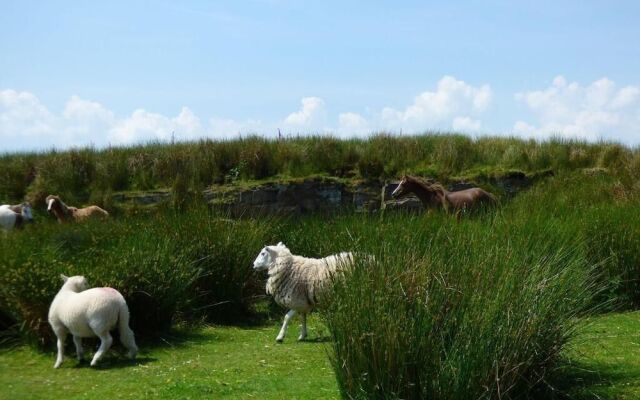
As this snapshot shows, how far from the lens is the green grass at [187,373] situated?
8.41m

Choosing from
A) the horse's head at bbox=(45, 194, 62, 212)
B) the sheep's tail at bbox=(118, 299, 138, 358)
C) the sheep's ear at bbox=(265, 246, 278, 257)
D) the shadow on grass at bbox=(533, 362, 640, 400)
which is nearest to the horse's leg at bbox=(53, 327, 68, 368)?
the sheep's tail at bbox=(118, 299, 138, 358)

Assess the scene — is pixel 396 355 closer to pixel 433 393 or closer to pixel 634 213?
pixel 433 393

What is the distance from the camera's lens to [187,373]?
9.34 metres

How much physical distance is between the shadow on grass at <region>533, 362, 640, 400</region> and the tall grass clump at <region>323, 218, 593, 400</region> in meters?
0.24

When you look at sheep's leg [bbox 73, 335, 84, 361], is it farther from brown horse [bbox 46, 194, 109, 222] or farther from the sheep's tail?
brown horse [bbox 46, 194, 109, 222]

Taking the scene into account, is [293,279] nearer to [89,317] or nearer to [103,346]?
[103,346]

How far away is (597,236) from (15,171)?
1582cm

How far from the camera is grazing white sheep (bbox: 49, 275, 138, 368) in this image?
966 cm

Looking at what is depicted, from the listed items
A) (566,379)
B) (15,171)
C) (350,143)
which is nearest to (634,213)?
(566,379)

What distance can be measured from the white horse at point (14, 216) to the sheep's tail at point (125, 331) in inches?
348

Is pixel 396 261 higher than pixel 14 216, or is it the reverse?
pixel 396 261

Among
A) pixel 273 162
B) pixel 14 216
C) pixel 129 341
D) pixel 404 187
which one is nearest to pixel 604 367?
pixel 129 341

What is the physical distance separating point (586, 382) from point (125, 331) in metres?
5.30

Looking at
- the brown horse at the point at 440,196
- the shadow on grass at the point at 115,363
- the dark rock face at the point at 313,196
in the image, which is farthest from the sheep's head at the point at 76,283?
the dark rock face at the point at 313,196
